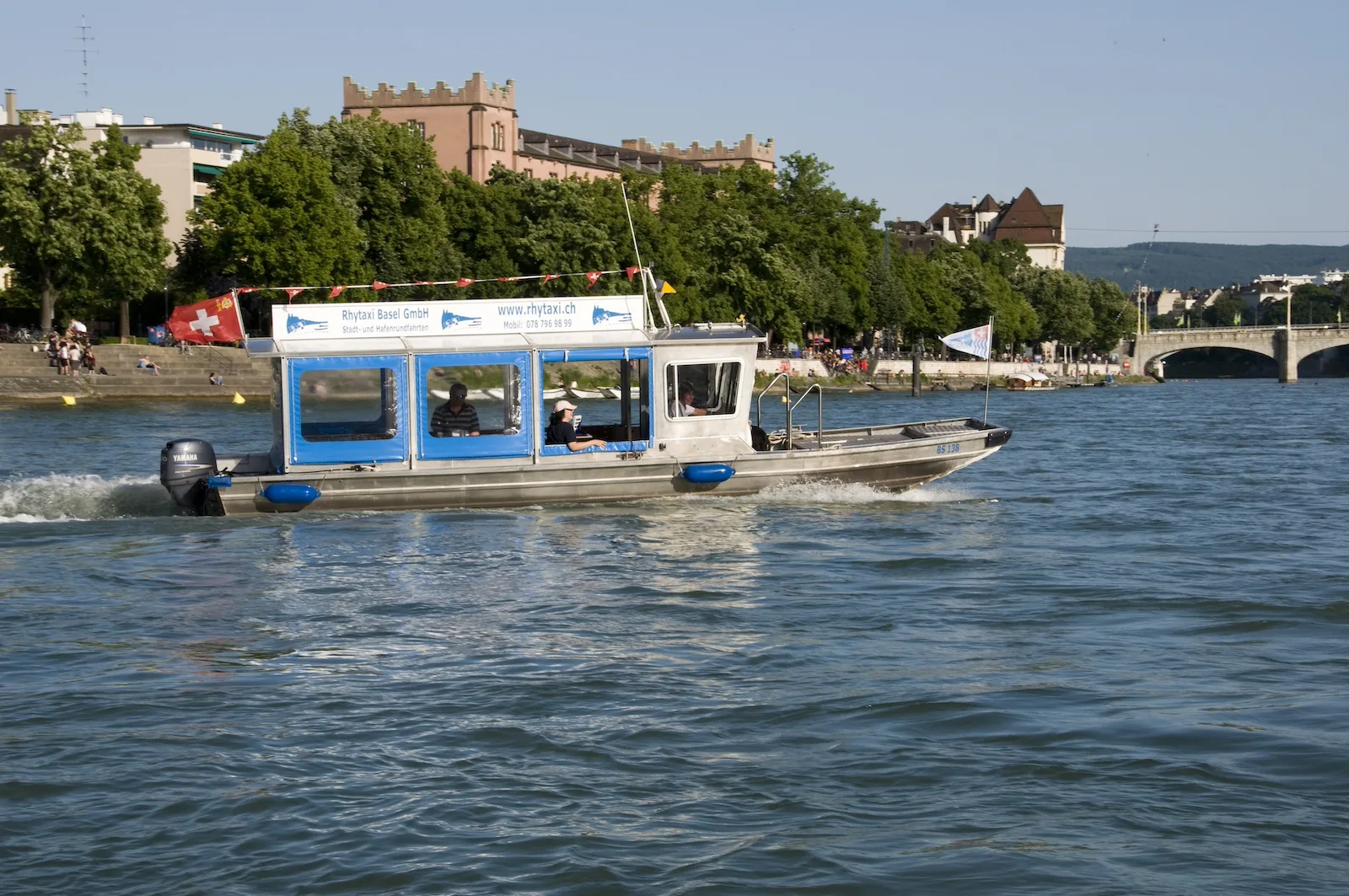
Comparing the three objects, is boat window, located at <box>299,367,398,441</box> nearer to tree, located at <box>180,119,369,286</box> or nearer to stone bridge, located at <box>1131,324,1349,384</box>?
tree, located at <box>180,119,369,286</box>

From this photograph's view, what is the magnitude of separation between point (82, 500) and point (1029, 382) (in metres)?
113

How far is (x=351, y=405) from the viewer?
2253 cm

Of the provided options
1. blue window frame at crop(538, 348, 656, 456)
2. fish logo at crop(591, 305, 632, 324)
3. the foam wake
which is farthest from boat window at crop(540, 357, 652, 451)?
the foam wake

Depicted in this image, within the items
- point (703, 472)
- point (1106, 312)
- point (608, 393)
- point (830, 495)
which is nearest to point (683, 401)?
point (703, 472)

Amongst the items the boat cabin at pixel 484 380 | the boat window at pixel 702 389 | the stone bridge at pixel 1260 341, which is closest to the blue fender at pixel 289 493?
the boat cabin at pixel 484 380

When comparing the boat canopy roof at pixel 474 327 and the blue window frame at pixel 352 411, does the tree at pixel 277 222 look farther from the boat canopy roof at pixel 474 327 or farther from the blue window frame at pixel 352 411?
the blue window frame at pixel 352 411

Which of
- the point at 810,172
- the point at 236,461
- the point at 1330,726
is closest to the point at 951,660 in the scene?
the point at 1330,726

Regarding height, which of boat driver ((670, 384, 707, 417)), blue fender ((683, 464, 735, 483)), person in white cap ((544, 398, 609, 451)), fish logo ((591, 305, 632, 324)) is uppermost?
fish logo ((591, 305, 632, 324))

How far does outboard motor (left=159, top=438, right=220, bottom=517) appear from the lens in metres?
22.2

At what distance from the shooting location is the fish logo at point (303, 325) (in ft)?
73.6

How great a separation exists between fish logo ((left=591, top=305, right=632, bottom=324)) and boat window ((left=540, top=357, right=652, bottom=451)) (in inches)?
23.5

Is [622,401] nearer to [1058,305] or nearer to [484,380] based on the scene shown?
[484,380]

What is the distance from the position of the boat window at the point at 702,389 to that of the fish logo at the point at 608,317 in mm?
982

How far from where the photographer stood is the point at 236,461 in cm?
2330
